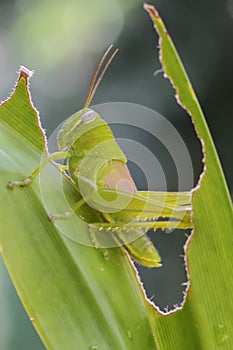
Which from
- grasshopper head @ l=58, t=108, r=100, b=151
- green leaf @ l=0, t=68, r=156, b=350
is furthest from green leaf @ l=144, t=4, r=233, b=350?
grasshopper head @ l=58, t=108, r=100, b=151

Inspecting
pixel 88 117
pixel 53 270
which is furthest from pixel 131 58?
pixel 53 270

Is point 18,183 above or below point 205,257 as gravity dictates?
above

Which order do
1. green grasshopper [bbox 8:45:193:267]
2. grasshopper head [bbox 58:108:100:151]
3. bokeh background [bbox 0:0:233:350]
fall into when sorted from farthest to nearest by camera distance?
bokeh background [bbox 0:0:233:350]
grasshopper head [bbox 58:108:100:151]
green grasshopper [bbox 8:45:193:267]

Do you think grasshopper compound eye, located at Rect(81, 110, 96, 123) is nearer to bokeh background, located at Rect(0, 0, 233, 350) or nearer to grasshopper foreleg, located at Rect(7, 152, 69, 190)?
grasshopper foreleg, located at Rect(7, 152, 69, 190)

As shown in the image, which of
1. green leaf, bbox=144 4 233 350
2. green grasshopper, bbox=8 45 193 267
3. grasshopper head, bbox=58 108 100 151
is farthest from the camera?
grasshopper head, bbox=58 108 100 151

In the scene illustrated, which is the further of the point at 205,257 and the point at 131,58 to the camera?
the point at 131,58

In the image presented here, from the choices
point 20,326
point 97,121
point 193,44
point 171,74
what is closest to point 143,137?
point 193,44

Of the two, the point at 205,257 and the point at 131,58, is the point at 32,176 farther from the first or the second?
the point at 131,58
